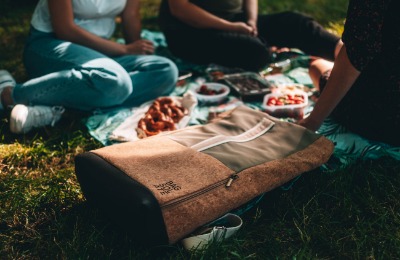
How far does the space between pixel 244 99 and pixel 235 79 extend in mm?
240

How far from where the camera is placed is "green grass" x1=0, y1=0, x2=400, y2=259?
1890mm

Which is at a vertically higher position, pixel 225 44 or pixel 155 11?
pixel 225 44

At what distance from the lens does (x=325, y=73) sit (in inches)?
110

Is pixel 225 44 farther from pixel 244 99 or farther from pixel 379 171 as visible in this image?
pixel 379 171

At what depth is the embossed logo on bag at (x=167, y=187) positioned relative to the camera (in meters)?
1.79

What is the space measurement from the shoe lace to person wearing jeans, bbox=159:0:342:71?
1184 millimetres

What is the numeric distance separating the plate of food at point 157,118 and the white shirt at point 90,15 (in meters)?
0.65

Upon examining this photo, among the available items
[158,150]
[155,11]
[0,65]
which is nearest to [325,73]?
[158,150]

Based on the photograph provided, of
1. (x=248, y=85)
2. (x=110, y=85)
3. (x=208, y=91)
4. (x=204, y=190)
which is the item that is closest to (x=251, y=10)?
(x=248, y=85)

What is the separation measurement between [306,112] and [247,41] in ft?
2.58

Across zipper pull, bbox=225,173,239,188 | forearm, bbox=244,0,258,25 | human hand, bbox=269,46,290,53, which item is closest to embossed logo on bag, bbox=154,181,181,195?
zipper pull, bbox=225,173,239,188

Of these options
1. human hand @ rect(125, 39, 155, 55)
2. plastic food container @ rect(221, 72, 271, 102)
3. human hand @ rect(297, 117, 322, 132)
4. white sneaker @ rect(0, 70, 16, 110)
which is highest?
human hand @ rect(297, 117, 322, 132)

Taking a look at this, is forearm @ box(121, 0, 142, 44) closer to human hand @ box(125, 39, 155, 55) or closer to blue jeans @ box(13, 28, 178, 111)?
human hand @ box(125, 39, 155, 55)

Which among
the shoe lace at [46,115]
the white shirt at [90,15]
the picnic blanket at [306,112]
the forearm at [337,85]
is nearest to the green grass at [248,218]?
the picnic blanket at [306,112]
